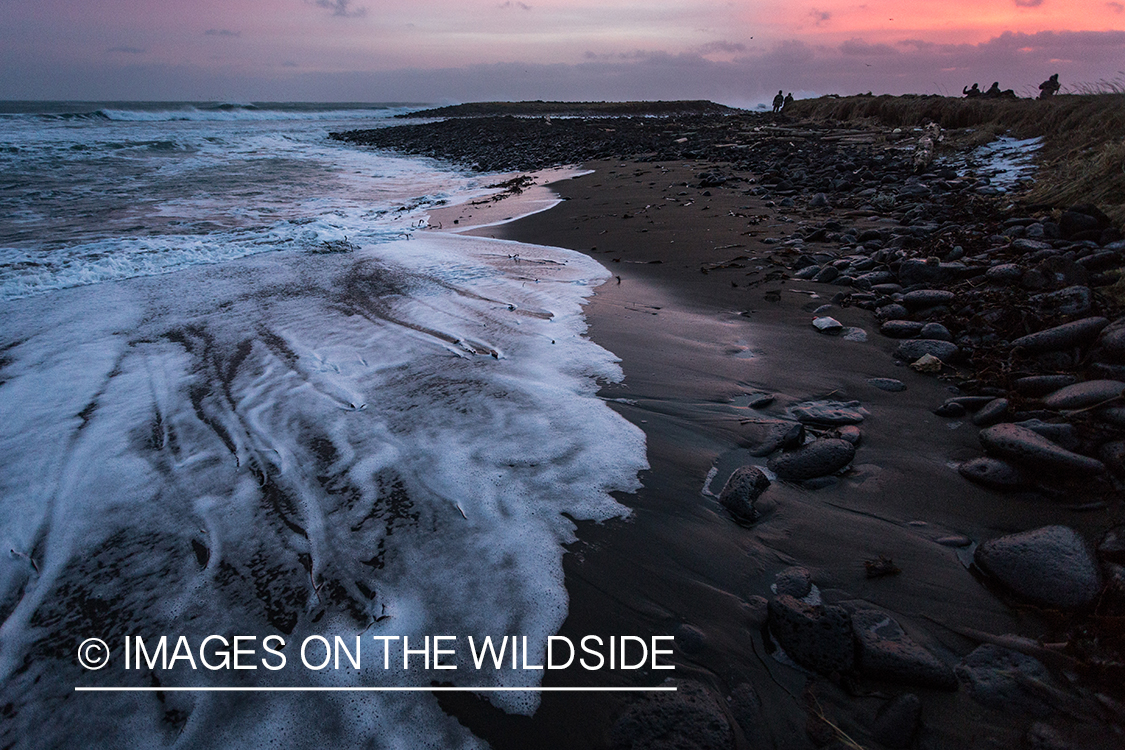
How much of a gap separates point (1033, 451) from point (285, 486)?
12.0ft

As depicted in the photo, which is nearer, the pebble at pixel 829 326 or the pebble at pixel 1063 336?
the pebble at pixel 1063 336

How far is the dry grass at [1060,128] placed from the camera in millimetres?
5234

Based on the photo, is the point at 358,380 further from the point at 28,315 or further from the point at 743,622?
the point at 28,315

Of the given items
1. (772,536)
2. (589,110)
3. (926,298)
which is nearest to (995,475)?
(772,536)

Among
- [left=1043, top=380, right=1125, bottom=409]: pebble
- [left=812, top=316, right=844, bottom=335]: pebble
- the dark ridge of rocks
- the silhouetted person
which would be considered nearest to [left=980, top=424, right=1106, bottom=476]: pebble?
[left=1043, top=380, right=1125, bottom=409]: pebble

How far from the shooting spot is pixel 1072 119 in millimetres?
9195

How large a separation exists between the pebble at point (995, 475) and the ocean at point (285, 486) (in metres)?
1.58

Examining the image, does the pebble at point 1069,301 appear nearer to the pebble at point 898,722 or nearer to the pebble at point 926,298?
the pebble at point 926,298

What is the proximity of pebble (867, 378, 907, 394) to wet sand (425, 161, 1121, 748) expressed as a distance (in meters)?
0.05

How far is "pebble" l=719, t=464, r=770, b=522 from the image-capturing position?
7.48 feet

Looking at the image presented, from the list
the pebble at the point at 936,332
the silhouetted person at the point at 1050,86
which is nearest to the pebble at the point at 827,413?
the pebble at the point at 936,332

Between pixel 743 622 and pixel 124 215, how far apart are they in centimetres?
1232

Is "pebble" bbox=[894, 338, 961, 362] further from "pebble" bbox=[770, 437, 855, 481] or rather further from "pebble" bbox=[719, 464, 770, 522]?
"pebble" bbox=[719, 464, 770, 522]

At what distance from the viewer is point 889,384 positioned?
3.17 m
